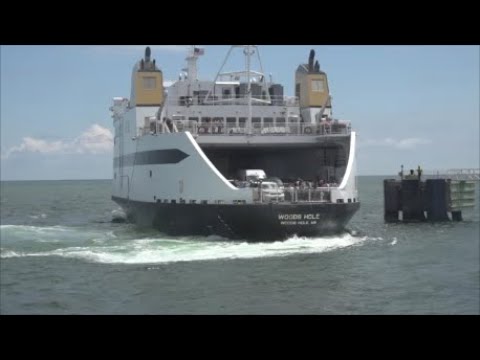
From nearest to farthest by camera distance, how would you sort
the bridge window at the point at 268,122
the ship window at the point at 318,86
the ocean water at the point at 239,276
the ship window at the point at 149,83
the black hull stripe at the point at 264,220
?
1. the ocean water at the point at 239,276
2. the black hull stripe at the point at 264,220
3. the bridge window at the point at 268,122
4. the ship window at the point at 149,83
5. the ship window at the point at 318,86

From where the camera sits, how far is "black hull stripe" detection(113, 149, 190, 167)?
24728mm

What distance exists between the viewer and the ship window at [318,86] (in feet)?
99.1

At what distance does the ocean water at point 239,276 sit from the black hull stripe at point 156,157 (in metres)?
3.08

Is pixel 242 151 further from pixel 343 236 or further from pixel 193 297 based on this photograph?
pixel 193 297

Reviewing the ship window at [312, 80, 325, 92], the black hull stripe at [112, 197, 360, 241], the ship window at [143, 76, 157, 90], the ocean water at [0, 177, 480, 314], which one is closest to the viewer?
the ocean water at [0, 177, 480, 314]

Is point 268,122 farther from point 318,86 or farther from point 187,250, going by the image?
point 187,250

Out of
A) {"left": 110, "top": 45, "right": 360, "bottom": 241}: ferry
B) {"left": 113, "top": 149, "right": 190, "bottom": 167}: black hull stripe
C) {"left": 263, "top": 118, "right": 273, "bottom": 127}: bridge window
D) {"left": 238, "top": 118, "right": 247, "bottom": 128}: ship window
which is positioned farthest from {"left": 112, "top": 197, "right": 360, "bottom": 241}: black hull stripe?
{"left": 263, "top": 118, "right": 273, "bottom": 127}: bridge window

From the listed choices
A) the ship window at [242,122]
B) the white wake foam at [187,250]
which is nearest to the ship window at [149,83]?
the ship window at [242,122]

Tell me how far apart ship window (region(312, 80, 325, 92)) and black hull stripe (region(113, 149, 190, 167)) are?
8.30 m

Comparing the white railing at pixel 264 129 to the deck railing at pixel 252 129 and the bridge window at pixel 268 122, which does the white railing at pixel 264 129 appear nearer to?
the deck railing at pixel 252 129

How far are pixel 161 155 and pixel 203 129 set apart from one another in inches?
81.0

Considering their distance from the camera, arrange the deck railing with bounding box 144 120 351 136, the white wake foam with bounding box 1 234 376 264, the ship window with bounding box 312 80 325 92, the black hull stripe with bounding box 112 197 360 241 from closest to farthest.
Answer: the white wake foam with bounding box 1 234 376 264 → the black hull stripe with bounding box 112 197 360 241 → the deck railing with bounding box 144 120 351 136 → the ship window with bounding box 312 80 325 92

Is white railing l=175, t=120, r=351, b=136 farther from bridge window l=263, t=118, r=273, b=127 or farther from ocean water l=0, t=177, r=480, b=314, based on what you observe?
ocean water l=0, t=177, r=480, b=314

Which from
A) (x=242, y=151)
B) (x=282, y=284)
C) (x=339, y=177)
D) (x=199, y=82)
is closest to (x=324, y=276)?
(x=282, y=284)
